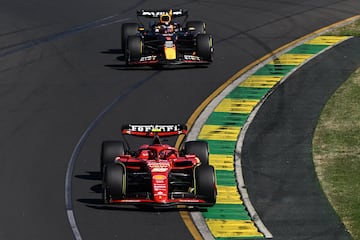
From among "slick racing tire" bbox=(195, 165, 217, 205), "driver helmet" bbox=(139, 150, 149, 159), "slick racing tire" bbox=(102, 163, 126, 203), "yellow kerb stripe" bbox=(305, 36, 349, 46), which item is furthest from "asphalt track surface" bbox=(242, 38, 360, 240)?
"slick racing tire" bbox=(102, 163, 126, 203)

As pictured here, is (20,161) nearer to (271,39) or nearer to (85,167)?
(85,167)

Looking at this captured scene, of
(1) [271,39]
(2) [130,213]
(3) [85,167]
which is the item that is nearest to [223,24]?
(1) [271,39]

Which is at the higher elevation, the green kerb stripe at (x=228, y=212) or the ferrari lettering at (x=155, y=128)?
the ferrari lettering at (x=155, y=128)

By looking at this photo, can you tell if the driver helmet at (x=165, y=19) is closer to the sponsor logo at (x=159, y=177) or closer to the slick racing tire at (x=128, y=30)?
the slick racing tire at (x=128, y=30)

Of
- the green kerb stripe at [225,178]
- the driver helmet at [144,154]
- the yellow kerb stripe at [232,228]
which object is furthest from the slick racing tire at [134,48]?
the yellow kerb stripe at [232,228]

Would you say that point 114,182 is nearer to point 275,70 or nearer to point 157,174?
point 157,174

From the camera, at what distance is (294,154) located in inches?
1185

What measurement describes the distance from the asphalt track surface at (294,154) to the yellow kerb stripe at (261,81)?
454 mm

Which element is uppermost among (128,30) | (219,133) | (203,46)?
(128,30)

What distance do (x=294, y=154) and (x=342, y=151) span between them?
4.41 feet

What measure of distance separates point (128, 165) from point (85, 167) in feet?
8.44

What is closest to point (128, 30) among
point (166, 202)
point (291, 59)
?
point (291, 59)

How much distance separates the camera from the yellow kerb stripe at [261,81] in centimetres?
3675

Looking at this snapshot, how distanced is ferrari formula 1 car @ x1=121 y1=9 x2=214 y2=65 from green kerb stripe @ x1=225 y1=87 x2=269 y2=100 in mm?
2071
